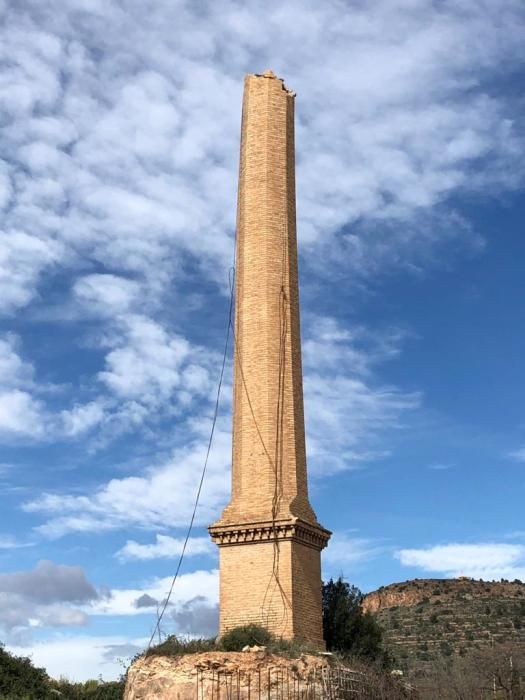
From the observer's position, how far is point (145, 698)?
1992cm

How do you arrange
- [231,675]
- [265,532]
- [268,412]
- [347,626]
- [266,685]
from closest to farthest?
1. [266,685]
2. [231,675]
3. [265,532]
4. [268,412]
5. [347,626]

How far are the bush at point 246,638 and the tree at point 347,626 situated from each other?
443cm

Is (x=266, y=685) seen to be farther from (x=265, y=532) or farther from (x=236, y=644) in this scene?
(x=265, y=532)

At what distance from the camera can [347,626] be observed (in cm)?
2561

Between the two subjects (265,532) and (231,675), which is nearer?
(231,675)

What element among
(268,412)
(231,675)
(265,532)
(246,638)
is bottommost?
(231,675)

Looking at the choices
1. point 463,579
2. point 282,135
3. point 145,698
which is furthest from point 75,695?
point 463,579

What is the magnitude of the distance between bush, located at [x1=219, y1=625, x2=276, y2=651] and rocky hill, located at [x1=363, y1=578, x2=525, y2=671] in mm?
23918

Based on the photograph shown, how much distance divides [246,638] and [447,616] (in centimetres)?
3700

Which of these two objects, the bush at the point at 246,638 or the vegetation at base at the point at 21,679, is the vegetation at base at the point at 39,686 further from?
the bush at the point at 246,638

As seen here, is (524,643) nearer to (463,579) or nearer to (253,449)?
(463,579)

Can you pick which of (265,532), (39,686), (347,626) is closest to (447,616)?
(39,686)

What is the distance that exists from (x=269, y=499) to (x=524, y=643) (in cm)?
3033

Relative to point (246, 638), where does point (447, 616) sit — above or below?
above
